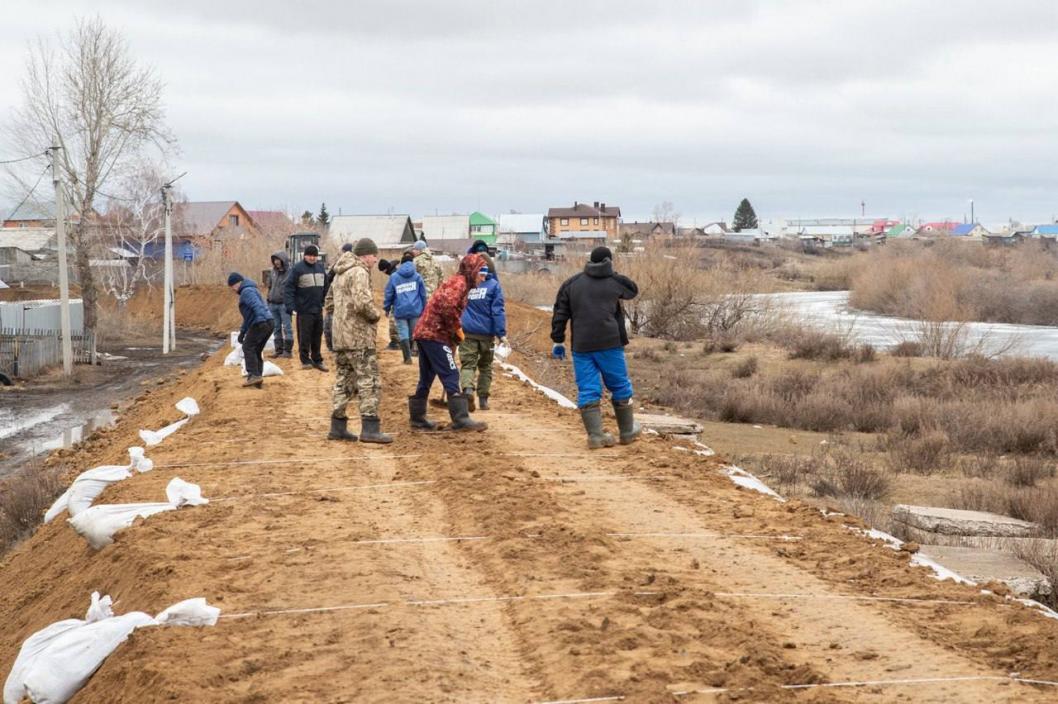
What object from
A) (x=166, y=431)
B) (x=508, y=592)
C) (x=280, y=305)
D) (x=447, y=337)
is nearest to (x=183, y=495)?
(x=508, y=592)

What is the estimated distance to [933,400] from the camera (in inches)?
1042

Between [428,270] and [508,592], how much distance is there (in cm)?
1290

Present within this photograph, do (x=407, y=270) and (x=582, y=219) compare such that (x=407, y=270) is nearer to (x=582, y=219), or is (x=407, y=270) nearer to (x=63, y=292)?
(x=63, y=292)

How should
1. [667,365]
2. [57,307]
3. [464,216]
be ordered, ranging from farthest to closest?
[464,216], [57,307], [667,365]

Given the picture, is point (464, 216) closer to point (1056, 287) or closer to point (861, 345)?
point (1056, 287)

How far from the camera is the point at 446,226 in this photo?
148 metres

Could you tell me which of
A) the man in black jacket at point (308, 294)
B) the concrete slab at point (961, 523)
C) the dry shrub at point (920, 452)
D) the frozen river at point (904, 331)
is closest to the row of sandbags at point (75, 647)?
Answer: the concrete slab at point (961, 523)

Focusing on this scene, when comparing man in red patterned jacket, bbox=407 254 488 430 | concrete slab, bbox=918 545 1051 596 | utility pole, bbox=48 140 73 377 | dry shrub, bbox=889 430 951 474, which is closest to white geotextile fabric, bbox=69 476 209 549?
man in red patterned jacket, bbox=407 254 488 430

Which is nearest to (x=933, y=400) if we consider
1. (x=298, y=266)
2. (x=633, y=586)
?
(x=298, y=266)

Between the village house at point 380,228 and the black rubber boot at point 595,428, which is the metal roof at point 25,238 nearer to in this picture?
the village house at point 380,228

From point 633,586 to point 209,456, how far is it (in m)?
6.08

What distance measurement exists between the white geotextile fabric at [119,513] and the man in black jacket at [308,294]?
28.4 feet

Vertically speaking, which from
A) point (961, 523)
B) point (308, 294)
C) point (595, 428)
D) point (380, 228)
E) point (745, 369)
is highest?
point (380, 228)

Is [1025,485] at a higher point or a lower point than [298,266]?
lower
